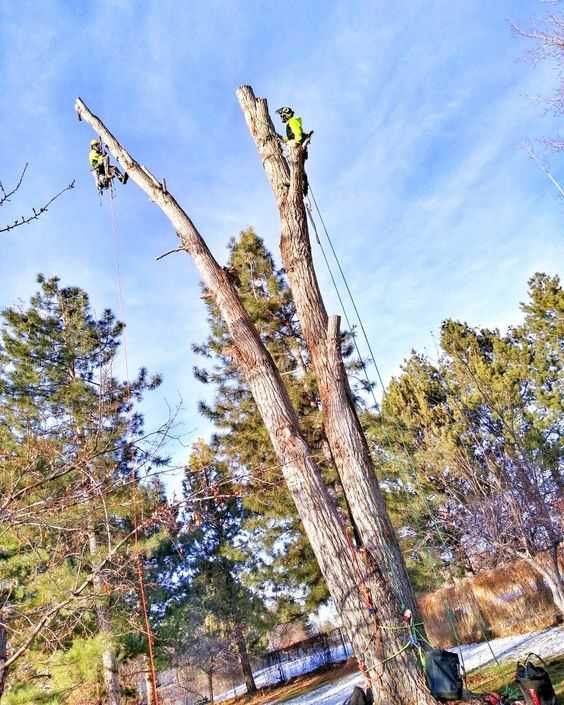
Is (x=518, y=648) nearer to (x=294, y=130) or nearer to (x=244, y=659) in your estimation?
(x=294, y=130)

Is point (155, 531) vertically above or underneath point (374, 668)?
above

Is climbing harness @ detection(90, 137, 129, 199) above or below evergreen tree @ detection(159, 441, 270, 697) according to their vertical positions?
above

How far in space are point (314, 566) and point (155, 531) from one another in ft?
15.9

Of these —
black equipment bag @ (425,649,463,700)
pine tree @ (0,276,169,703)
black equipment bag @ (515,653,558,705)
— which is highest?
pine tree @ (0,276,169,703)

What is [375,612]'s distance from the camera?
11.0 ft

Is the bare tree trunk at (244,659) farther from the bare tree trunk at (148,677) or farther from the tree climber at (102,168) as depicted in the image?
the tree climber at (102,168)

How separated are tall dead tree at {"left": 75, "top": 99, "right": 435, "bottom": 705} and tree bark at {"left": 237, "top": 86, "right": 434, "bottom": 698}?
10 cm

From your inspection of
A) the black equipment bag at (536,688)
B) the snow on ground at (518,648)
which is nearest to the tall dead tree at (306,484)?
the black equipment bag at (536,688)

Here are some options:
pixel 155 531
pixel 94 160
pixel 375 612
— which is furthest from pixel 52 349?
pixel 375 612

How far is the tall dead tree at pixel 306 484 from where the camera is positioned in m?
3.25

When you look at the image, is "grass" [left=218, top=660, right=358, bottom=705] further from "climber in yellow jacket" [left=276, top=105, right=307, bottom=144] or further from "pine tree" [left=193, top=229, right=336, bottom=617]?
"climber in yellow jacket" [left=276, top=105, right=307, bottom=144]

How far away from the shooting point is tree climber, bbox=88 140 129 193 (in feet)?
18.7

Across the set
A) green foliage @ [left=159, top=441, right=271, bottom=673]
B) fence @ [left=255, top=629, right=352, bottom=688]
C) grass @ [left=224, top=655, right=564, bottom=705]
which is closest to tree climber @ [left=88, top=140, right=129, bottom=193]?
grass @ [left=224, top=655, right=564, bottom=705]

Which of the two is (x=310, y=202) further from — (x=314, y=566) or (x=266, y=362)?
(x=314, y=566)
